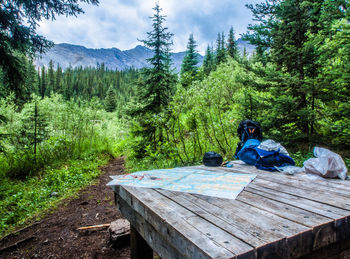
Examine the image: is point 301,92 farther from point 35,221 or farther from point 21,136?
point 21,136

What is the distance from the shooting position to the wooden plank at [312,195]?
1.40 metres

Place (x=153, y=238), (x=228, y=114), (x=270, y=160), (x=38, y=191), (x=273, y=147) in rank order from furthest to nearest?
1. (x=228, y=114)
2. (x=38, y=191)
3. (x=273, y=147)
4. (x=270, y=160)
5. (x=153, y=238)

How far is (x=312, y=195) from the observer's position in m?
1.56

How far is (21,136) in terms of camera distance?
20.4ft

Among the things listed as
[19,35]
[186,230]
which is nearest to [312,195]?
[186,230]

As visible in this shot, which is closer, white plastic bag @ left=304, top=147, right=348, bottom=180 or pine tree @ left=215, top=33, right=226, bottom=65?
white plastic bag @ left=304, top=147, right=348, bottom=180

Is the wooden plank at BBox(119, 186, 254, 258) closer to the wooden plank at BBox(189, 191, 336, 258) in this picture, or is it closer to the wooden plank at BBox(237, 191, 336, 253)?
the wooden plank at BBox(189, 191, 336, 258)

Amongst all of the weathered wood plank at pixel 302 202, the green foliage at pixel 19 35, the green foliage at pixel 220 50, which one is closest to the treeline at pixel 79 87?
the green foliage at pixel 220 50

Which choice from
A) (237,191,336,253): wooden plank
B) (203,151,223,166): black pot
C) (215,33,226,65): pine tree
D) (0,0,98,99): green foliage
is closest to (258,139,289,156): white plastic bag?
(203,151,223,166): black pot

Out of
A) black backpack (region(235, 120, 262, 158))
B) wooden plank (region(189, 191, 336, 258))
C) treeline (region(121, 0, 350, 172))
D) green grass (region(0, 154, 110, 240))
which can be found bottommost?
green grass (region(0, 154, 110, 240))

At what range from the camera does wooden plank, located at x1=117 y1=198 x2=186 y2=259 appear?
3.85 ft

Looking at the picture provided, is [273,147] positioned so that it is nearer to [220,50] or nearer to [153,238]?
[153,238]

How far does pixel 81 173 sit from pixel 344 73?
22.5 feet

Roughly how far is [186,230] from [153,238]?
50cm
